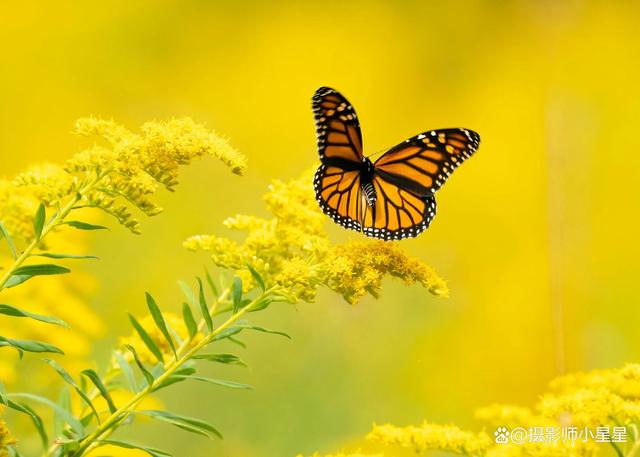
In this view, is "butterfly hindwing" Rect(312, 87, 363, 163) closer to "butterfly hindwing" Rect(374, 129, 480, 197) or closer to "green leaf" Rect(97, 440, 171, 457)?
"butterfly hindwing" Rect(374, 129, 480, 197)

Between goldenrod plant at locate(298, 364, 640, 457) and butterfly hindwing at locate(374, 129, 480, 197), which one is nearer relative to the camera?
goldenrod plant at locate(298, 364, 640, 457)

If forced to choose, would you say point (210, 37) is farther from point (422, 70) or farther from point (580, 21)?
point (580, 21)

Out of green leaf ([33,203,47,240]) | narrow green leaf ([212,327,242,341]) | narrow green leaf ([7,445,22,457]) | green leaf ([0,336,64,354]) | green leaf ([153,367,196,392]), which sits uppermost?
green leaf ([33,203,47,240])

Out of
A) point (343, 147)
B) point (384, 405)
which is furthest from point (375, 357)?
point (343, 147)

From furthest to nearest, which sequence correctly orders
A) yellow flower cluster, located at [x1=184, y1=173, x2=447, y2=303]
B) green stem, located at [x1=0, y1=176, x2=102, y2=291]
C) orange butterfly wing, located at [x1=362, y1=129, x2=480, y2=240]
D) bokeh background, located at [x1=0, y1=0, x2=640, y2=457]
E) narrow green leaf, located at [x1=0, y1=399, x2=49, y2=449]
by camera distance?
1. bokeh background, located at [x1=0, y1=0, x2=640, y2=457]
2. orange butterfly wing, located at [x1=362, y1=129, x2=480, y2=240]
3. yellow flower cluster, located at [x1=184, y1=173, x2=447, y2=303]
4. green stem, located at [x1=0, y1=176, x2=102, y2=291]
5. narrow green leaf, located at [x1=0, y1=399, x2=49, y2=449]

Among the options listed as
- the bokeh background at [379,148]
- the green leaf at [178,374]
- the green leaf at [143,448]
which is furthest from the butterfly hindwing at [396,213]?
the bokeh background at [379,148]

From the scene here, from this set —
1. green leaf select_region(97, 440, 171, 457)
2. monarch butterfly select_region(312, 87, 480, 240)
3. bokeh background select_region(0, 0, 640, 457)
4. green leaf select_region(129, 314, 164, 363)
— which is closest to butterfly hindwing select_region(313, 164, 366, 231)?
monarch butterfly select_region(312, 87, 480, 240)

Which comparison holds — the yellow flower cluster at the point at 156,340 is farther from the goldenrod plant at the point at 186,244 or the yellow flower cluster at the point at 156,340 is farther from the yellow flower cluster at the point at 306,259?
the yellow flower cluster at the point at 306,259

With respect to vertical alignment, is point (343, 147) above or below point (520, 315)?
below
